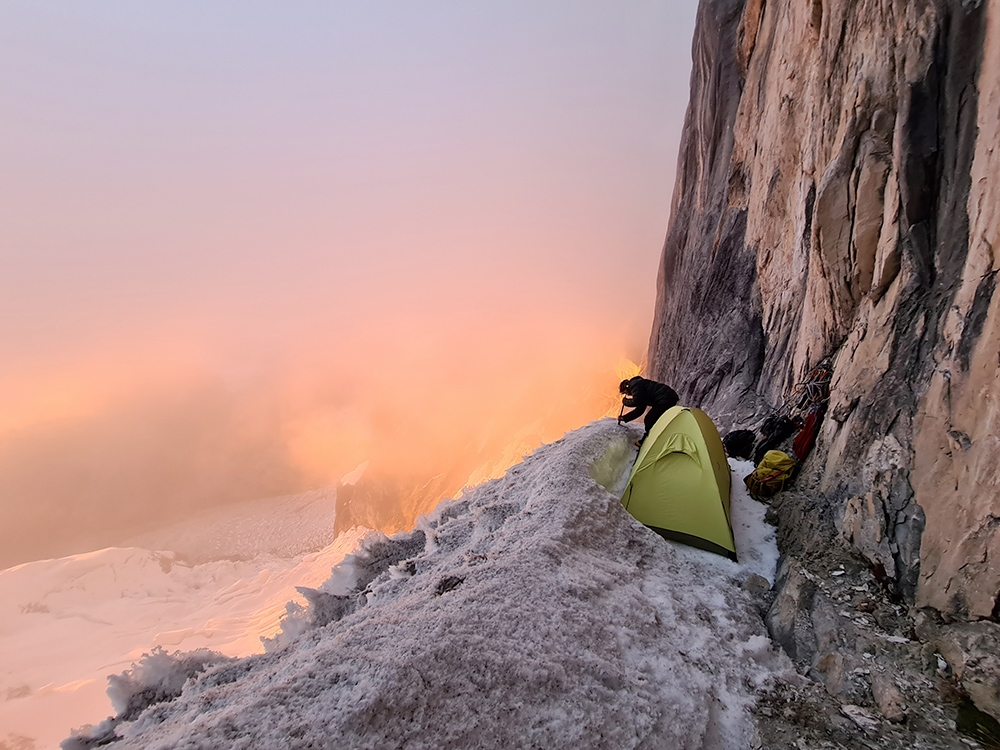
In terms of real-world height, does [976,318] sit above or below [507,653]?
above

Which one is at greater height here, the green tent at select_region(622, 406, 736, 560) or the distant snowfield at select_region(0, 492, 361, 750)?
the green tent at select_region(622, 406, 736, 560)

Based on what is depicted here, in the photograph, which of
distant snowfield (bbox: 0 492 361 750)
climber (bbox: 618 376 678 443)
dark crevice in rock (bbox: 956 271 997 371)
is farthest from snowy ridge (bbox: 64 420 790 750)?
distant snowfield (bbox: 0 492 361 750)

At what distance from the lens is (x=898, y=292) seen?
5195 millimetres

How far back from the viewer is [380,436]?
233 feet

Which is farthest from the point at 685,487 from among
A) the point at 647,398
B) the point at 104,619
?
the point at 104,619

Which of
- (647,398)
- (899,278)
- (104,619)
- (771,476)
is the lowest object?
(104,619)

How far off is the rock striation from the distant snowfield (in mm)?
12292

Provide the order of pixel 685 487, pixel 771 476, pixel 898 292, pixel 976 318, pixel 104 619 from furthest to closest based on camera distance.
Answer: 1. pixel 104 619
2. pixel 771 476
3. pixel 685 487
4. pixel 898 292
5. pixel 976 318

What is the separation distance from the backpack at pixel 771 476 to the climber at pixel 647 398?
95.9 inches

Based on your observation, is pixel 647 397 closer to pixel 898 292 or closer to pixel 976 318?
pixel 898 292

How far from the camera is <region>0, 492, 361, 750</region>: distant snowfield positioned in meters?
16.7

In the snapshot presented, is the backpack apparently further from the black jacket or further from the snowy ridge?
the black jacket

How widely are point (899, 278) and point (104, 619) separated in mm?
39580

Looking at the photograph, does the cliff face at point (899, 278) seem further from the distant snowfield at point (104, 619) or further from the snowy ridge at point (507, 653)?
the distant snowfield at point (104, 619)
